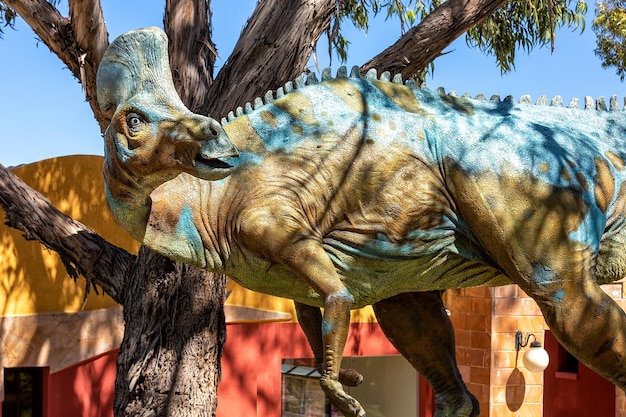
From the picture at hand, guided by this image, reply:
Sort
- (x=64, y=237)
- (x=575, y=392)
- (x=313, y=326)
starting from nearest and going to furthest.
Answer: (x=313, y=326) → (x=64, y=237) → (x=575, y=392)

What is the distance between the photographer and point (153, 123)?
2309mm

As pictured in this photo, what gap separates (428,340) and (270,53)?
7.70ft

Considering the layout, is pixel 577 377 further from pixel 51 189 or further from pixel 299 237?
pixel 299 237

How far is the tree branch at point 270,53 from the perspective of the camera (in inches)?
187

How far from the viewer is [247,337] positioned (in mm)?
7762

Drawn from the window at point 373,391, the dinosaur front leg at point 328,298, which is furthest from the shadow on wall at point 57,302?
the dinosaur front leg at point 328,298

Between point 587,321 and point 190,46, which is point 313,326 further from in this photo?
point 190,46

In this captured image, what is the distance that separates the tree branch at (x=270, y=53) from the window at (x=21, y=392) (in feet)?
11.1

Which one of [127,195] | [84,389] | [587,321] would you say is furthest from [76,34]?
[587,321]

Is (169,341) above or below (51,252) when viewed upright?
below

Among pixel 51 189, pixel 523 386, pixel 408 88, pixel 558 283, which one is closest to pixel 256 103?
pixel 408 88

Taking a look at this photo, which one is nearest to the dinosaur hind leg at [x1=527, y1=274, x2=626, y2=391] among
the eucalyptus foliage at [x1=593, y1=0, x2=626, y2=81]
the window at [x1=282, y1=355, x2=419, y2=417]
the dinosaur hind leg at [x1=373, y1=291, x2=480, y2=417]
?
the dinosaur hind leg at [x1=373, y1=291, x2=480, y2=417]

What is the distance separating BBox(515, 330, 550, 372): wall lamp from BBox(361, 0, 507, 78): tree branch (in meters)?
4.05

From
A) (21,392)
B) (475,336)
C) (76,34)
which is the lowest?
(21,392)
